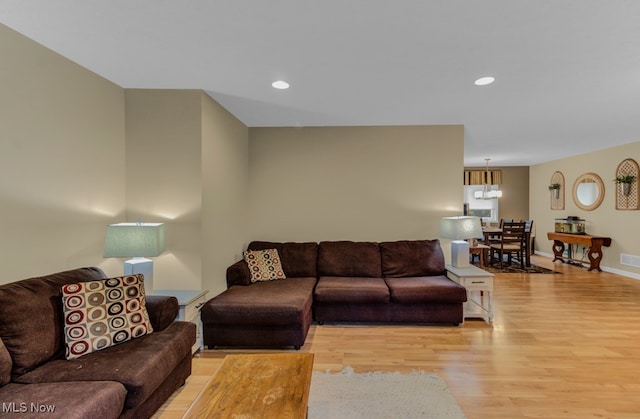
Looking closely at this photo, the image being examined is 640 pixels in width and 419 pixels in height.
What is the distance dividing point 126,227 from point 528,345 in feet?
12.3

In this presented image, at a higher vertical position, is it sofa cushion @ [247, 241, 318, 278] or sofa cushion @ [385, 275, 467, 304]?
sofa cushion @ [247, 241, 318, 278]

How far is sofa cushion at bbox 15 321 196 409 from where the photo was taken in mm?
1625

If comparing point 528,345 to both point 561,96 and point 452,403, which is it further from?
point 561,96

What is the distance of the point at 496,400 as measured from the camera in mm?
2162

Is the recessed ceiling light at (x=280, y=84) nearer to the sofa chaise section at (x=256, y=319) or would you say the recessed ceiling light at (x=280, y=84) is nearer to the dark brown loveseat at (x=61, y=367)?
the sofa chaise section at (x=256, y=319)

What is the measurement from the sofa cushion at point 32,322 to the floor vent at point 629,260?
7.99 m

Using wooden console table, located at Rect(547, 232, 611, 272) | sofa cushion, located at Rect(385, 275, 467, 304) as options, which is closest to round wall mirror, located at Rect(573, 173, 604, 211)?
wooden console table, located at Rect(547, 232, 611, 272)

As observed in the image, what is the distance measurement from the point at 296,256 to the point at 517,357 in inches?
98.2

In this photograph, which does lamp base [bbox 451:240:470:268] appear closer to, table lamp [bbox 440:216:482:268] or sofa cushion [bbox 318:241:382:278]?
table lamp [bbox 440:216:482:268]

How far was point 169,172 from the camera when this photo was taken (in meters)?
3.00

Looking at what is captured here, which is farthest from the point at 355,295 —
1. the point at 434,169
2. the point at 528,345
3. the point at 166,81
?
Answer: the point at 166,81

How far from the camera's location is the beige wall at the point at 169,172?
299cm

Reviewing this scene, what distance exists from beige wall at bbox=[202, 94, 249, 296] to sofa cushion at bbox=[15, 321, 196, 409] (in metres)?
1.08

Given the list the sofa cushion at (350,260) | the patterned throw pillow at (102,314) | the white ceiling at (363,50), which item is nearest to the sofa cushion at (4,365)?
the patterned throw pillow at (102,314)
